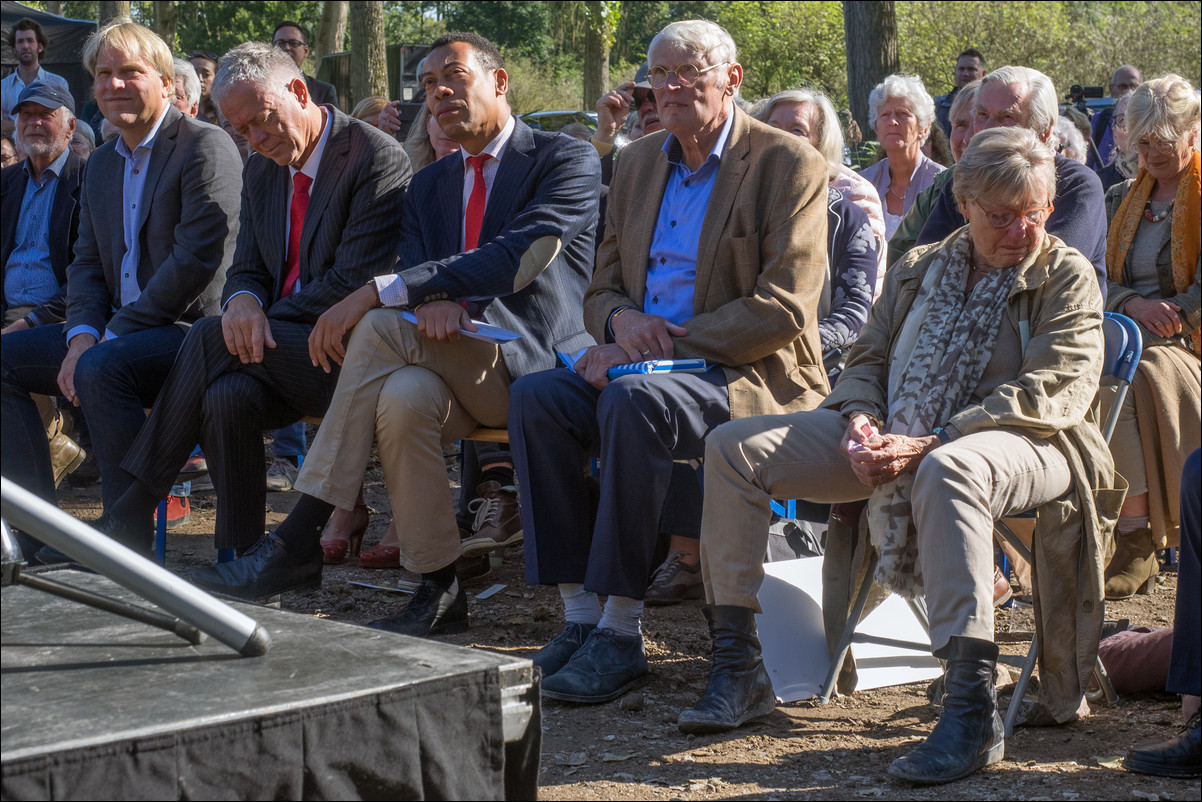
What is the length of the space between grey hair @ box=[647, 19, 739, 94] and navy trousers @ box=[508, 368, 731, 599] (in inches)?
40.4

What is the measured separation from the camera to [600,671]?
3.59 meters

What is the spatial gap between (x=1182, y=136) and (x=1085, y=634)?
2.45 m

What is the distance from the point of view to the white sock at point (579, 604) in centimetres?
389

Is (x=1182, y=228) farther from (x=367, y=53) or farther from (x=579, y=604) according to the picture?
(x=367, y=53)

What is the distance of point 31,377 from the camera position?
17.3 feet

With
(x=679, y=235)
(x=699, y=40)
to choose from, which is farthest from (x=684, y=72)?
(x=679, y=235)

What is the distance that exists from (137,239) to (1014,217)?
11.4 feet

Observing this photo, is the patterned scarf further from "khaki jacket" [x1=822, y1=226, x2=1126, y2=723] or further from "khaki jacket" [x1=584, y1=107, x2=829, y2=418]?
"khaki jacket" [x1=584, y1=107, x2=829, y2=418]

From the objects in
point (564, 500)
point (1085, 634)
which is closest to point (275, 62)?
point (564, 500)

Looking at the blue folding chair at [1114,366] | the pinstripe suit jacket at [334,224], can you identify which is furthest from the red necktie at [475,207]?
the blue folding chair at [1114,366]

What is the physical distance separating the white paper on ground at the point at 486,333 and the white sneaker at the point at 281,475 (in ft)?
7.83

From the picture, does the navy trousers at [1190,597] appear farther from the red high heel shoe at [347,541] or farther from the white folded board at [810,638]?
the red high heel shoe at [347,541]

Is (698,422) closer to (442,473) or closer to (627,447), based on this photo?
(627,447)

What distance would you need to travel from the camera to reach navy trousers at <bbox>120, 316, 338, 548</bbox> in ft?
15.0
